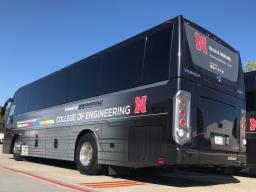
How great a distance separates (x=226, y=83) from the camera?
30.6ft

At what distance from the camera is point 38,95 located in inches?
596

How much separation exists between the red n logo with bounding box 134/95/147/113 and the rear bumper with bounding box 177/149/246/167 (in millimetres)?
1370

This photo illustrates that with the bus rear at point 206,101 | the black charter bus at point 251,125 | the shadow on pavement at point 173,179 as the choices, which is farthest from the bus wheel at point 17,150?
the bus rear at point 206,101

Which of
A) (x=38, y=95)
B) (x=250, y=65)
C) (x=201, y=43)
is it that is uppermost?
(x=250, y=65)

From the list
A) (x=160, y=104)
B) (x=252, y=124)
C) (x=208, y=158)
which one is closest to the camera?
(x=160, y=104)

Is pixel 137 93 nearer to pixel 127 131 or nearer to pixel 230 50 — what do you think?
pixel 127 131

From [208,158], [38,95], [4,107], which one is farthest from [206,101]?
[4,107]

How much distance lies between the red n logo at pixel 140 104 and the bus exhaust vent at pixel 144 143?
15.0 inches

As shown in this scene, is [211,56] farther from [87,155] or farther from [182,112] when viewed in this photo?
[87,155]

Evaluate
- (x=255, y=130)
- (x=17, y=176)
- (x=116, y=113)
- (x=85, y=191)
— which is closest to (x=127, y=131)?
(x=116, y=113)

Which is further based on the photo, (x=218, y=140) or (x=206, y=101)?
(x=218, y=140)

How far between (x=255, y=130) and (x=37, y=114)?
7.85 m

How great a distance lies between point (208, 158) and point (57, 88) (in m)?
6.87

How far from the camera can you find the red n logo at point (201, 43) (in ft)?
28.7
